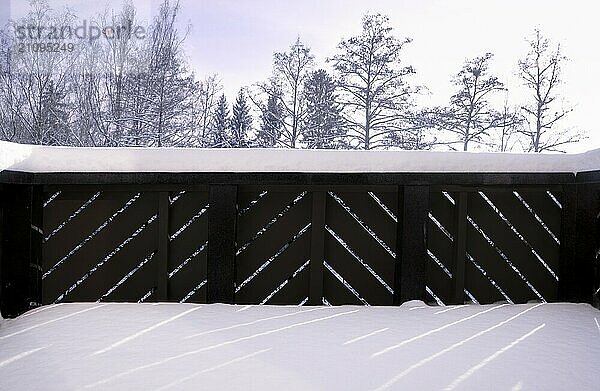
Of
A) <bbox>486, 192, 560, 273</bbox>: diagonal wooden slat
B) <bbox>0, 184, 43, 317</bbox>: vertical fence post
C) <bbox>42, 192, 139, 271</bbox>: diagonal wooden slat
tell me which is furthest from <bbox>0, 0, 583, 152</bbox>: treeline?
<bbox>486, 192, 560, 273</bbox>: diagonal wooden slat

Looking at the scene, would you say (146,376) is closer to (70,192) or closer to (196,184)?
(196,184)

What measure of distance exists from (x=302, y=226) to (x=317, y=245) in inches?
5.2

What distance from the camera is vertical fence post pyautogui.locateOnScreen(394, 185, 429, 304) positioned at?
2.36 meters

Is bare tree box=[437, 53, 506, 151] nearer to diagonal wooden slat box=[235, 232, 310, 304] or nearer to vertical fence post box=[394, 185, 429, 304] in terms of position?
vertical fence post box=[394, 185, 429, 304]

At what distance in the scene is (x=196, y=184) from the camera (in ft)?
7.63

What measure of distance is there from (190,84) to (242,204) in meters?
9.87

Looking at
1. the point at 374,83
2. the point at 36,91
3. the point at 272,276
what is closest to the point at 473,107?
the point at 374,83

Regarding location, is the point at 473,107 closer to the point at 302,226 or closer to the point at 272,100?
the point at 272,100

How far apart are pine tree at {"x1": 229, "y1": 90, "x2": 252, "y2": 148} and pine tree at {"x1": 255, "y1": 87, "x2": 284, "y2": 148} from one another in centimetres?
36

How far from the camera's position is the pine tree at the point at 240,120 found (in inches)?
475

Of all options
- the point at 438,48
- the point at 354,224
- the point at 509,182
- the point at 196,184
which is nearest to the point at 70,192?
the point at 196,184

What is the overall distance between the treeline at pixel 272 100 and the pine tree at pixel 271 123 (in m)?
0.03

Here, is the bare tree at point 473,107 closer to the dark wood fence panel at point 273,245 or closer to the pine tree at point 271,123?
the pine tree at point 271,123

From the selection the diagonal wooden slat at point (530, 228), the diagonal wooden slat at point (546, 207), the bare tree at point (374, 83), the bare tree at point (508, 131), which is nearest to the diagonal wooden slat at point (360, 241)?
the diagonal wooden slat at point (530, 228)
